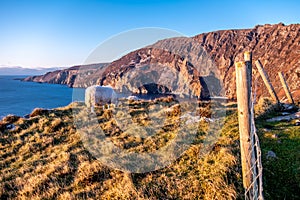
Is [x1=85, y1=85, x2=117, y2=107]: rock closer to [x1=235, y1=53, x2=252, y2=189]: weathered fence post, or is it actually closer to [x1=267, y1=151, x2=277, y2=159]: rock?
[x1=267, y1=151, x2=277, y2=159]: rock

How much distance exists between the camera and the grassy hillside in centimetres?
522

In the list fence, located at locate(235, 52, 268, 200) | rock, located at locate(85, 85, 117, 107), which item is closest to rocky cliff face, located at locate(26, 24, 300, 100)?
rock, located at locate(85, 85, 117, 107)

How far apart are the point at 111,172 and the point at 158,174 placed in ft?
5.38

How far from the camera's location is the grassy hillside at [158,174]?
5223 millimetres

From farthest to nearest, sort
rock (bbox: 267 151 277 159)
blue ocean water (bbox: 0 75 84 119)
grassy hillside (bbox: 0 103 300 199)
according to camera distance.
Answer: blue ocean water (bbox: 0 75 84 119) → rock (bbox: 267 151 277 159) → grassy hillside (bbox: 0 103 300 199)

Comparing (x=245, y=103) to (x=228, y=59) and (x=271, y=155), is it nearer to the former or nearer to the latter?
(x=271, y=155)

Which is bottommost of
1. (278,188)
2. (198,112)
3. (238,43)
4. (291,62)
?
(278,188)

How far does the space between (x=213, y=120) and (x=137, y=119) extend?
482 centimetres

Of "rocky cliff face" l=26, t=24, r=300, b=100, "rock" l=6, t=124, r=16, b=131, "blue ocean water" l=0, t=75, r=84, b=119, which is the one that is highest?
"rocky cliff face" l=26, t=24, r=300, b=100

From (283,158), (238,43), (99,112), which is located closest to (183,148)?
(283,158)

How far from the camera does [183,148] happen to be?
8000 mm

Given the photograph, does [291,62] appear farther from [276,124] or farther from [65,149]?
[65,149]

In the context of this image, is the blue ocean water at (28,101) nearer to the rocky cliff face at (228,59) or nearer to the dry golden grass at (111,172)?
the dry golden grass at (111,172)

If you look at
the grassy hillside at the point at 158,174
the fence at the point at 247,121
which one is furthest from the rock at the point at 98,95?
the fence at the point at 247,121
